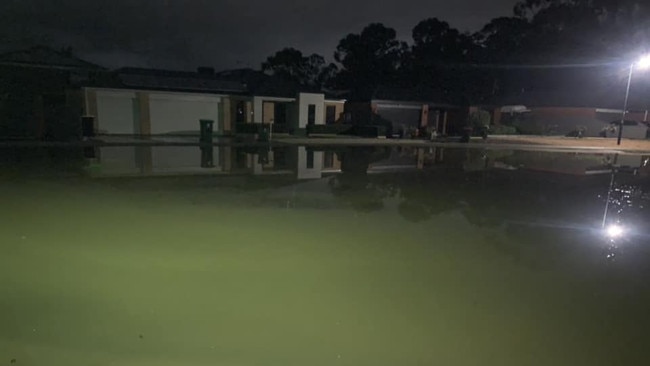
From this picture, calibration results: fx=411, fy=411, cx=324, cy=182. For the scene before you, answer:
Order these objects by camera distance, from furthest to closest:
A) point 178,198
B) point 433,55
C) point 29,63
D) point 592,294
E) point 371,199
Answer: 1. point 433,55
2. point 29,63
3. point 371,199
4. point 178,198
5. point 592,294

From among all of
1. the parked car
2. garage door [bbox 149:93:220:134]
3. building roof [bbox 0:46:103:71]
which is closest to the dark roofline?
building roof [bbox 0:46:103:71]

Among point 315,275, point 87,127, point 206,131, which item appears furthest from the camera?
point 206,131

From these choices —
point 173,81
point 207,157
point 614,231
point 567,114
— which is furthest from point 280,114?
point 567,114

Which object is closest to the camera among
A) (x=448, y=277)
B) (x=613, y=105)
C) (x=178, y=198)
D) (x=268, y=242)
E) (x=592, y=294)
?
(x=592, y=294)

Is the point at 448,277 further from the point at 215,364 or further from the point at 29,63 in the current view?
the point at 29,63

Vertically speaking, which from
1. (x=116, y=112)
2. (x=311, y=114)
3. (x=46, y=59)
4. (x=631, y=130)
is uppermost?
(x=46, y=59)

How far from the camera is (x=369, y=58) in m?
55.8

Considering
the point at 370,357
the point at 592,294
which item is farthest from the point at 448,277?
the point at 370,357

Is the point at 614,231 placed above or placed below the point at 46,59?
below

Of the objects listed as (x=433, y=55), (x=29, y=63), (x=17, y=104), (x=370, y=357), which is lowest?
(x=370, y=357)

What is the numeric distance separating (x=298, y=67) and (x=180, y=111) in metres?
33.1

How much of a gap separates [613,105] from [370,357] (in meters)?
48.9

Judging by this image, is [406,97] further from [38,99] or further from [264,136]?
[38,99]

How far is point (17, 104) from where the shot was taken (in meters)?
19.6
